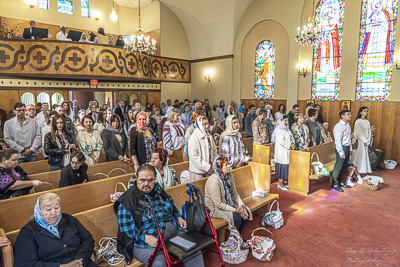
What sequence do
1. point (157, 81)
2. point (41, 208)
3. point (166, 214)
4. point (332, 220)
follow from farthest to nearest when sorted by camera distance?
point (157, 81), point (332, 220), point (166, 214), point (41, 208)

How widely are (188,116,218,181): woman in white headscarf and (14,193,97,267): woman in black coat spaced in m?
1.97

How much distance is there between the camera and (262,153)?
20.5ft

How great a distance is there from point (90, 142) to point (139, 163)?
3.51ft

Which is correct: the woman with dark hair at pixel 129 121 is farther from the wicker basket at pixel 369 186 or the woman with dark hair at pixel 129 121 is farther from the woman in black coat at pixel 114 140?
the wicker basket at pixel 369 186

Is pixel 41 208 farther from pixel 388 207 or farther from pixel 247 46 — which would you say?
pixel 247 46

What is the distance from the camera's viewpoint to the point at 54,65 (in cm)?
902

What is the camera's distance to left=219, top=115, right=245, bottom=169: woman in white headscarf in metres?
4.34

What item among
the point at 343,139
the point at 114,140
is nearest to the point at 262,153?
the point at 343,139

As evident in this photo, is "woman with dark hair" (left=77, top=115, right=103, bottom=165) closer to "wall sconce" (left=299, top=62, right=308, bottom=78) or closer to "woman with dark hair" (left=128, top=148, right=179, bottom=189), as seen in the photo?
"woman with dark hair" (left=128, top=148, right=179, bottom=189)

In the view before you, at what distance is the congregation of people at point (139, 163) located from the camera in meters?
2.22

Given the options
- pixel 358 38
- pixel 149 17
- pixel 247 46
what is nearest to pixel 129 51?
pixel 149 17

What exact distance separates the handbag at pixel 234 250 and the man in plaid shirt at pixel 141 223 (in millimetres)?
568

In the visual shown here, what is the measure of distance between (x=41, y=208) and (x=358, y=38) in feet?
33.4

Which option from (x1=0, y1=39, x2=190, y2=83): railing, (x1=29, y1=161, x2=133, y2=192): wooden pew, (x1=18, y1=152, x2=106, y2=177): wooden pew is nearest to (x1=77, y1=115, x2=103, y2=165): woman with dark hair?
(x1=29, y1=161, x2=133, y2=192): wooden pew
